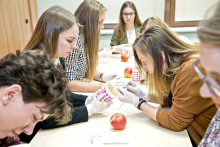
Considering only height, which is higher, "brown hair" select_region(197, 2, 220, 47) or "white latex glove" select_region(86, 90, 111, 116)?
"brown hair" select_region(197, 2, 220, 47)

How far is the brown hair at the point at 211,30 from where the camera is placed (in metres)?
0.50

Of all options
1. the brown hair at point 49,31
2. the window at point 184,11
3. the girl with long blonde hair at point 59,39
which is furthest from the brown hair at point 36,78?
the window at point 184,11

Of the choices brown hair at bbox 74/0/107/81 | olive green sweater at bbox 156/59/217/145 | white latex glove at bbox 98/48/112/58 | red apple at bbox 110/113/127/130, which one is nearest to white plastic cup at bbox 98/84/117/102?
red apple at bbox 110/113/127/130

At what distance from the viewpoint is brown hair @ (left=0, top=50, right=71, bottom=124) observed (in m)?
0.82

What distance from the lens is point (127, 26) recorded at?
375cm

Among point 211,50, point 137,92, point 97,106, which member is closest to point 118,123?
point 97,106

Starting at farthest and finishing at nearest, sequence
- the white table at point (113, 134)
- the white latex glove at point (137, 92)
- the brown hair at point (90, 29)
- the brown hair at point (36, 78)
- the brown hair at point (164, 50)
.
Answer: the brown hair at point (90, 29)
the white latex glove at point (137, 92)
the brown hair at point (164, 50)
the white table at point (113, 134)
the brown hair at point (36, 78)

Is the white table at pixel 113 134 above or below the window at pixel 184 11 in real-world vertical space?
below

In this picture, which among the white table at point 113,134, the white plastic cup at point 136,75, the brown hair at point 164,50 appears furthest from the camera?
the white plastic cup at point 136,75

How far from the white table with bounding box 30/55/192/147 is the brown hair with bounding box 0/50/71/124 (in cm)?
25

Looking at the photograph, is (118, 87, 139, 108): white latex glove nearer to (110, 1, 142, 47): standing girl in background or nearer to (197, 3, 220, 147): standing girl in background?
(197, 3, 220, 147): standing girl in background

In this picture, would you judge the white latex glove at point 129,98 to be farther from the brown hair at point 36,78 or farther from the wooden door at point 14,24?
the wooden door at point 14,24

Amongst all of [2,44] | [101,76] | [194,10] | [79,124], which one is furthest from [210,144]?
[194,10]

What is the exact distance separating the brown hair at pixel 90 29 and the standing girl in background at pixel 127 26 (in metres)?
1.62
